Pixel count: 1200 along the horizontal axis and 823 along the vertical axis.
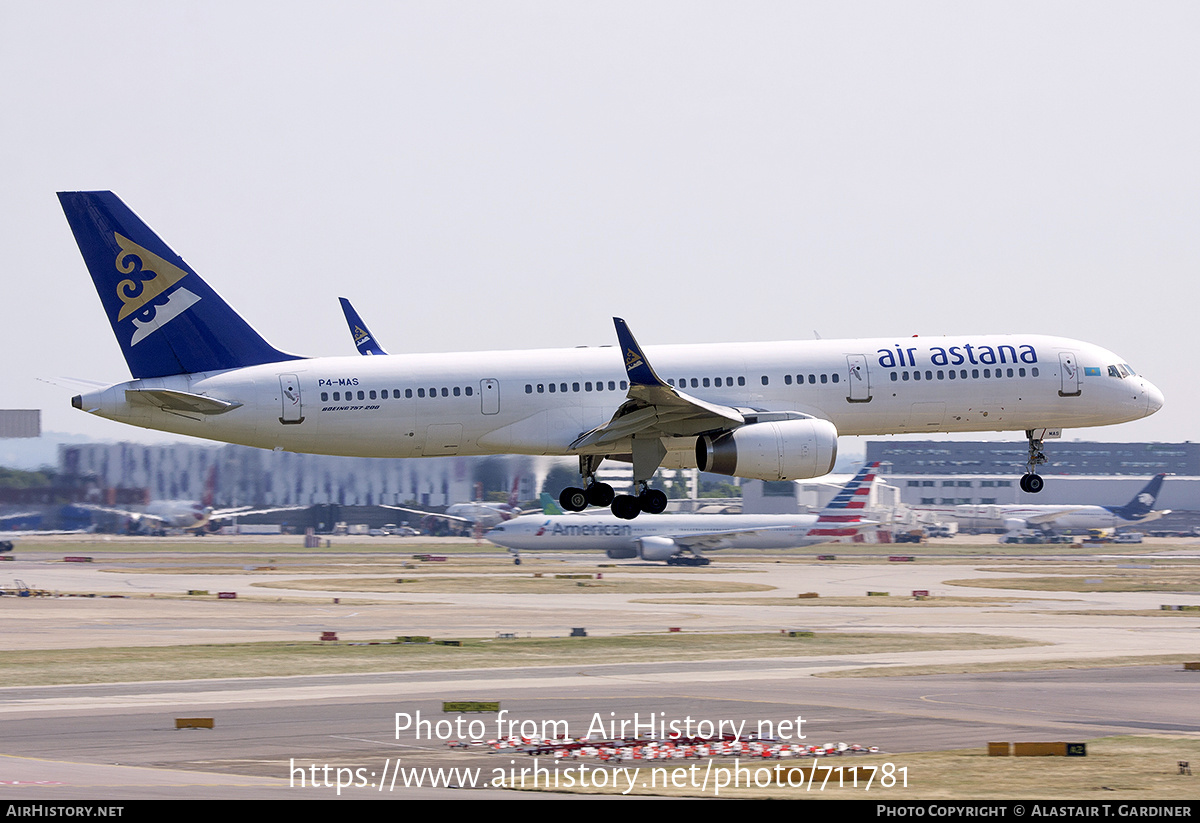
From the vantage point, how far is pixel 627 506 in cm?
4475

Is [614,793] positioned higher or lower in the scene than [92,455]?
lower

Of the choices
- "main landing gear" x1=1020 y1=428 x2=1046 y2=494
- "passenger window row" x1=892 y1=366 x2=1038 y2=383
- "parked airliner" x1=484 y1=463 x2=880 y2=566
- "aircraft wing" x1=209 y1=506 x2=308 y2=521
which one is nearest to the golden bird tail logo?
"passenger window row" x1=892 y1=366 x2=1038 y2=383

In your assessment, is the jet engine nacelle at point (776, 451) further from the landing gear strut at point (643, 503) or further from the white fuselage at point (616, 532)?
the white fuselage at point (616, 532)

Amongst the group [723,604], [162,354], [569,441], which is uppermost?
[162,354]

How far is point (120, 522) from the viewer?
410 feet

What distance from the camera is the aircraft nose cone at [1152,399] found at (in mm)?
48344

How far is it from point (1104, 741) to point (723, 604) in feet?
139

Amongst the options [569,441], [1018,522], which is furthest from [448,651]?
[1018,522]

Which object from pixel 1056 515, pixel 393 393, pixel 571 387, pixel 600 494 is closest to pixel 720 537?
pixel 600 494

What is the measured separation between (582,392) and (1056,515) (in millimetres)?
126924

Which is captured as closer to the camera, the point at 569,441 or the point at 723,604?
the point at 569,441

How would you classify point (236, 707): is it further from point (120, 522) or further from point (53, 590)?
point (120, 522)

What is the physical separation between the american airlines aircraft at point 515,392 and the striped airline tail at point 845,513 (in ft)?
219

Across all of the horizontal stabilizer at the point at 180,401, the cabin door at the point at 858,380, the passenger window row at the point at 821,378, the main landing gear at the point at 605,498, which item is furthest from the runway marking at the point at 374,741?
the cabin door at the point at 858,380
